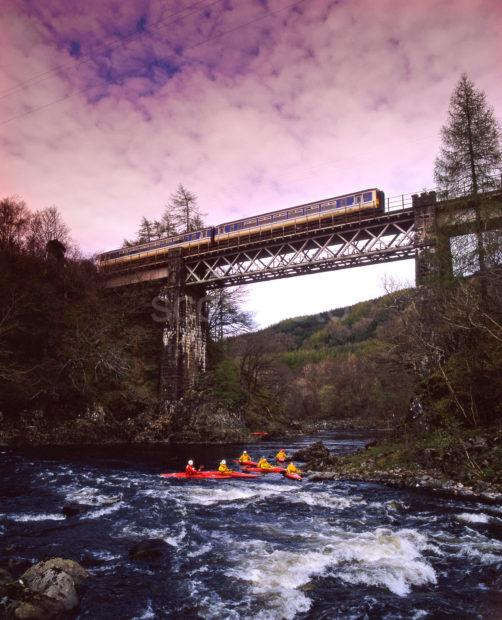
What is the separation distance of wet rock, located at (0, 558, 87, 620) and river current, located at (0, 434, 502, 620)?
13.7 inches

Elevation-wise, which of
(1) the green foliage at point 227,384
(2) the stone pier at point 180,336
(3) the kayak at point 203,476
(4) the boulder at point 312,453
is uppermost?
(2) the stone pier at point 180,336

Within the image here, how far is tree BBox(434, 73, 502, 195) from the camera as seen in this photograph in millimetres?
19781

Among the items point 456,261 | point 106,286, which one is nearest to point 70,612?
point 456,261

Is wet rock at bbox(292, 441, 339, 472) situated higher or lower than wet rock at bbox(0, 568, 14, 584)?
lower

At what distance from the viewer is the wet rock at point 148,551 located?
27.9 feet

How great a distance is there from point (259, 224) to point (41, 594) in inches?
1175

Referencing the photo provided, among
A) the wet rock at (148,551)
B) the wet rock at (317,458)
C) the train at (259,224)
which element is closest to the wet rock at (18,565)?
the wet rock at (148,551)

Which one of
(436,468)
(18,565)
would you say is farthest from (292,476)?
(18,565)

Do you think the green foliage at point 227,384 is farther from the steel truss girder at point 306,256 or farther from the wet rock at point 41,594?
the wet rock at point 41,594

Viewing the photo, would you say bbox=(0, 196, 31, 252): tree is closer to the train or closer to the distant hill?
the train

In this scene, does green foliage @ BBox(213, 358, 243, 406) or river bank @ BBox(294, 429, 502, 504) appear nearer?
river bank @ BBox(294, 429, 502, 504)

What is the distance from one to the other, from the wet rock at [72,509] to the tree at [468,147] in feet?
65.4

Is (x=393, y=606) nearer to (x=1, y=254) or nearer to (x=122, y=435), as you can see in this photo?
(x=122, y=435)

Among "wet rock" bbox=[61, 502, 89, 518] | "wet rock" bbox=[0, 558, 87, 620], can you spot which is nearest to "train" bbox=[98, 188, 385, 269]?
"wet rock" bbox=[61, 502, 89, 518]
